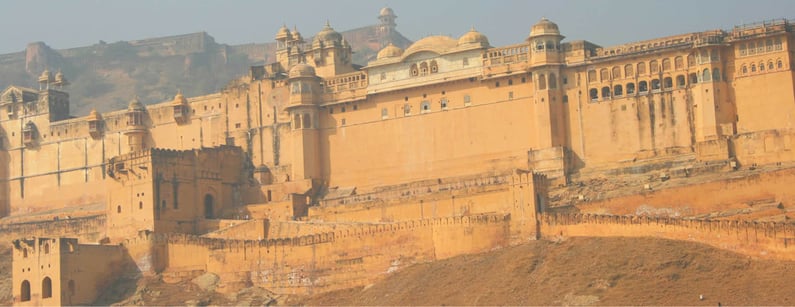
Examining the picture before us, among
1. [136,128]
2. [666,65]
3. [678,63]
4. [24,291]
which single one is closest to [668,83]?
[666,65]

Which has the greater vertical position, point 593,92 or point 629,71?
point 629,71

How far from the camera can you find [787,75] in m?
62.9

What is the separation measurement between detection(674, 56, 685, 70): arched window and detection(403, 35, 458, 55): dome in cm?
1196

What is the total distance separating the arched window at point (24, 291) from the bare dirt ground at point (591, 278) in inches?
547

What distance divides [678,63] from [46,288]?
29.8 m

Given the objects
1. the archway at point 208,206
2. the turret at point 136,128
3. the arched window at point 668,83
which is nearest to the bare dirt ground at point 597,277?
the arched window at point 668,83

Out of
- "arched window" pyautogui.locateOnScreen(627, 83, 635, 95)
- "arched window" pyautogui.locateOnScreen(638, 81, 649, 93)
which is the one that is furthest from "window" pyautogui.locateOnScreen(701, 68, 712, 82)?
"arched window" pyautogui.locateOnScreen(627, 83, 635, 95)

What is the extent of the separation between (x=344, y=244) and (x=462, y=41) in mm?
16266

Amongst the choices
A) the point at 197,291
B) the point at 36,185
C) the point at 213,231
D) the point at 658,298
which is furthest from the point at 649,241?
the point at 36,185

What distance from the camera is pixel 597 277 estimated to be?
5069cm

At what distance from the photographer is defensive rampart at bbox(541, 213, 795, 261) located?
4962 cm

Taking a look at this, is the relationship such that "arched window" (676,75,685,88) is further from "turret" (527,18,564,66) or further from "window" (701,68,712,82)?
"turret" (527,18,564,66)

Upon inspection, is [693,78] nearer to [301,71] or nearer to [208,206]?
[301,71]

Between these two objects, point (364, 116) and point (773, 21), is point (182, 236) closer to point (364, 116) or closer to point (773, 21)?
point (364, 116)
